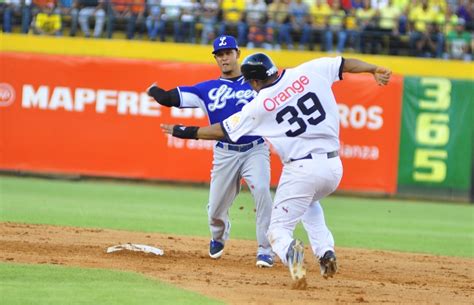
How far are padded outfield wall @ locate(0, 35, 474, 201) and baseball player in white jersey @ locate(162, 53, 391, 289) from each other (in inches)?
484

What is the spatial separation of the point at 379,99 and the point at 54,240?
11.5 meters

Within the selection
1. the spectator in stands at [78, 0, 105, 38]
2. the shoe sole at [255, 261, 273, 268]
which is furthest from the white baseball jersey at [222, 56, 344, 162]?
the spectator in stands at [78, 0, 105, 38]

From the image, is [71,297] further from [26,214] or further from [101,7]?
[101,7]

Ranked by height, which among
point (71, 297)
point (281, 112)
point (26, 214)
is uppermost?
point (281, 112)

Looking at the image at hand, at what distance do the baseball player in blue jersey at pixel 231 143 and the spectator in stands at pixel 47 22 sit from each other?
44.9ft

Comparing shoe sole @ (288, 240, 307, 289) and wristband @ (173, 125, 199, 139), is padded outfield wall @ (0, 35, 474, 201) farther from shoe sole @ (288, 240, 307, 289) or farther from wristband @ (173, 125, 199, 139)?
shoe sole @ (288, 240, 307, 289)

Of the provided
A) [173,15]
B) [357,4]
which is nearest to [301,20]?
[357,4]

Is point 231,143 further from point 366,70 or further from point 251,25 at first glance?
point 251,25

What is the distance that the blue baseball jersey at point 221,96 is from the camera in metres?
9.80

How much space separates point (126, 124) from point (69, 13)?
11.9 feet

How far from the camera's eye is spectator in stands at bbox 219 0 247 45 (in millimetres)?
22281

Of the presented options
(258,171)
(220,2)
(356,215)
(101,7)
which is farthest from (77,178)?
(258,171)

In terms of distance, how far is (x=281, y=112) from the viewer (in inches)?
319

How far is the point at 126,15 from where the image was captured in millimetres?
22938
